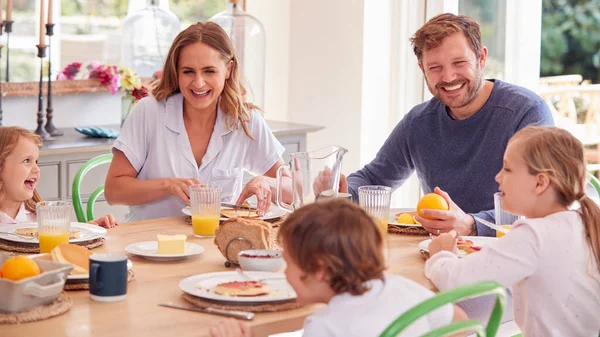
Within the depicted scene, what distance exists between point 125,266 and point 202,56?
3.73ft

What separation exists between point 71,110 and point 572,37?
2.65m

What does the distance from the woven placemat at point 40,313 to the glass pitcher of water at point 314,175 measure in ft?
2.25

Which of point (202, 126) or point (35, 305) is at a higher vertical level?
point (202, 126)

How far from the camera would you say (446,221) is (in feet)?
7.24

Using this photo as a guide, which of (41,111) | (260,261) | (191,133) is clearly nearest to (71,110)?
(41,111)

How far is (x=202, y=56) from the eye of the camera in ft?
8.90

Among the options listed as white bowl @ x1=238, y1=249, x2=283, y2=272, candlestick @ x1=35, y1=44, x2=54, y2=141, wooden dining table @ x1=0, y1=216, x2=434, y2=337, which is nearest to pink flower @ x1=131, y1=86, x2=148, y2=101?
candlestick @ x1=35, y1=44, x2=54, y2=141

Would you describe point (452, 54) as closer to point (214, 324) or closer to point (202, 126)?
point (202, 126)

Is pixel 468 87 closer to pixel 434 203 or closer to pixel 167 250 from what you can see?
pixel 434 203

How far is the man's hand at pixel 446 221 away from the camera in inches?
86.5

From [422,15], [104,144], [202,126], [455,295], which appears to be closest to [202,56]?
[202,126]

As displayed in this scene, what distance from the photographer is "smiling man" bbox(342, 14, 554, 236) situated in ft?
8.56

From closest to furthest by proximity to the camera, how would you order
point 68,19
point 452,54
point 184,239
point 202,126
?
point 184,239
point 452,54
point 202,126
point 68,19

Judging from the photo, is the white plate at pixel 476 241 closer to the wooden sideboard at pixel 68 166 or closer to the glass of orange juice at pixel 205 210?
the glass of orange juice at pixel 205 210
